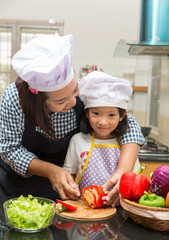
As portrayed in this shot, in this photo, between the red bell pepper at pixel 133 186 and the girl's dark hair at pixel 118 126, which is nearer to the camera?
the red bell pepper at pixel 133 186

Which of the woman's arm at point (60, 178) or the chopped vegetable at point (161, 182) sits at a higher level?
the chopped vegetable at point (161, 182)

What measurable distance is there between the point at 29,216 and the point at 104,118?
571 millimetres

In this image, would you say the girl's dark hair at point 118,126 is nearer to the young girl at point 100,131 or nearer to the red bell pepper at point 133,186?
the young girl at point 100,131

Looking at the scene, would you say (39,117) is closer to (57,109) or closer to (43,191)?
(57,109)

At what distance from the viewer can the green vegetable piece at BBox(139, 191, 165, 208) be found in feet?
3.04

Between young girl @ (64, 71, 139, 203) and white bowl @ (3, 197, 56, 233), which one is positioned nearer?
white bowl @ (3, 197, 56, 233)

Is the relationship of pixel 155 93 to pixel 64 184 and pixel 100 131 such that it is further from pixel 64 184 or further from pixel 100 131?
pixel 64 184

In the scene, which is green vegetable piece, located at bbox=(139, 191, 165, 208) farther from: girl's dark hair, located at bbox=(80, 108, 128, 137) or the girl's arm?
girl's dark hair, located at bbox=(80, 108, 128, 137)

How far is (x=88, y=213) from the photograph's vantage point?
3.49 feet

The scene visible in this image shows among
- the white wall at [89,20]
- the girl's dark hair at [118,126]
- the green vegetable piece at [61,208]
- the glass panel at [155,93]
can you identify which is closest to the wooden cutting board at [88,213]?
the green vegetable piece at [61,208]

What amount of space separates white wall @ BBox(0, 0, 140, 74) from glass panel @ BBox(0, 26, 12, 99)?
0.18 metres

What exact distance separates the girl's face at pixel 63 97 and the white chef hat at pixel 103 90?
186mm

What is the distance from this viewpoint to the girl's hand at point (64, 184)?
1155 mm

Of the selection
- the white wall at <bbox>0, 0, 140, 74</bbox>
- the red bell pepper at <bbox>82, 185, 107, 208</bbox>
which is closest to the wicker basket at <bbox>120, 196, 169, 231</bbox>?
the red bell pepper at <bbox>82, 185, 107, 208</bbox>
